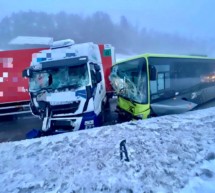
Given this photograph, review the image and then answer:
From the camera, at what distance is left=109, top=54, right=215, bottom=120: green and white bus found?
22.1 feet

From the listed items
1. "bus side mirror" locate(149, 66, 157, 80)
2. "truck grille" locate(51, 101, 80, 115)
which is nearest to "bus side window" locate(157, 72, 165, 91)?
"bus side mirror" locate(149, 66, 157, 80)

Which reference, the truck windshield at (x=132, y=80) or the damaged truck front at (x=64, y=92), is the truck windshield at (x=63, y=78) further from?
the truck windshield at (x=132, y=80)

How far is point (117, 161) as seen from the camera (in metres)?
3.81

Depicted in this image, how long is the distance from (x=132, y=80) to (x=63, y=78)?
6.99 ft

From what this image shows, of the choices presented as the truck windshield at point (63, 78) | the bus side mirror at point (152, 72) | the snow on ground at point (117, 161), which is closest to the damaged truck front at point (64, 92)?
the truck windshield at point (63, 78)

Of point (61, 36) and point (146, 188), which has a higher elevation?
point (61, 36)

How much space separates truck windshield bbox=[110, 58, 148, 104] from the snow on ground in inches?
71.4

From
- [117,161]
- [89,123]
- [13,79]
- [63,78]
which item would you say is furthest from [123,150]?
[13,79]

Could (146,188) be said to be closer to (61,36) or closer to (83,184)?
(83,184)

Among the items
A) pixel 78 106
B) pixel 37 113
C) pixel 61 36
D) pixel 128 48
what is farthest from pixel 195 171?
pixel 128 48

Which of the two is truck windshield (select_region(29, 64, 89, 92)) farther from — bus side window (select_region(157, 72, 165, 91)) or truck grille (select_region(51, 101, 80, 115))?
bus side window (select_region(157, 72, 165, 91))

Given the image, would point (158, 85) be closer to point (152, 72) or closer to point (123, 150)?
point (152, 72)

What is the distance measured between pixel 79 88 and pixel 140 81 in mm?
1811

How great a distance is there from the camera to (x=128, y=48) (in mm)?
45875
